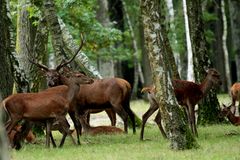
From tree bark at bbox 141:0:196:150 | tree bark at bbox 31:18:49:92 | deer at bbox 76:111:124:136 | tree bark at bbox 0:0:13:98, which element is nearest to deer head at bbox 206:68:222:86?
deer at bbox 76:111:124:136

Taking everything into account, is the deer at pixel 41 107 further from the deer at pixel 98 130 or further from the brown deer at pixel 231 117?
the brown deer at pixel 231 117

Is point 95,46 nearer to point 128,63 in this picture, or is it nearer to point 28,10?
point 28,10

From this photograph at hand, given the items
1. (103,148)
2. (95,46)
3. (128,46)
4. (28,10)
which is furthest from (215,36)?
(103,148)

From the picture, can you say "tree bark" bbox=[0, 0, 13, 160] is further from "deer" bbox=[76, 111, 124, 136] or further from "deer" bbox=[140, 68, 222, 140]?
"deer" bbox=[140, 68, 222, 140]

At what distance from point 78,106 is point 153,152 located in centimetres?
488

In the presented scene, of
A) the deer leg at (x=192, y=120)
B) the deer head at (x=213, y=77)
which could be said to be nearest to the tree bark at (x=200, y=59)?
the deer head at (x=213, y=77)

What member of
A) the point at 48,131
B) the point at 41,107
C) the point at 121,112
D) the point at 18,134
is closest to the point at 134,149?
the point at 48,131

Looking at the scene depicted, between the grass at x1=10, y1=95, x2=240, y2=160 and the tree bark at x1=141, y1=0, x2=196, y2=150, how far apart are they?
25cm

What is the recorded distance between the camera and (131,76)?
54.4 meters

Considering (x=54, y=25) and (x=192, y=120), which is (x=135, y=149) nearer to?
(x=192, y=120)

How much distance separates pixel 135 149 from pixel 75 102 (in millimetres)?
3710

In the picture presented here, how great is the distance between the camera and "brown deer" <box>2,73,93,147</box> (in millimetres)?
12039

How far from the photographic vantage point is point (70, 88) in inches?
512

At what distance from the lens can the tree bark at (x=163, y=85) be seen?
10.6 meters
